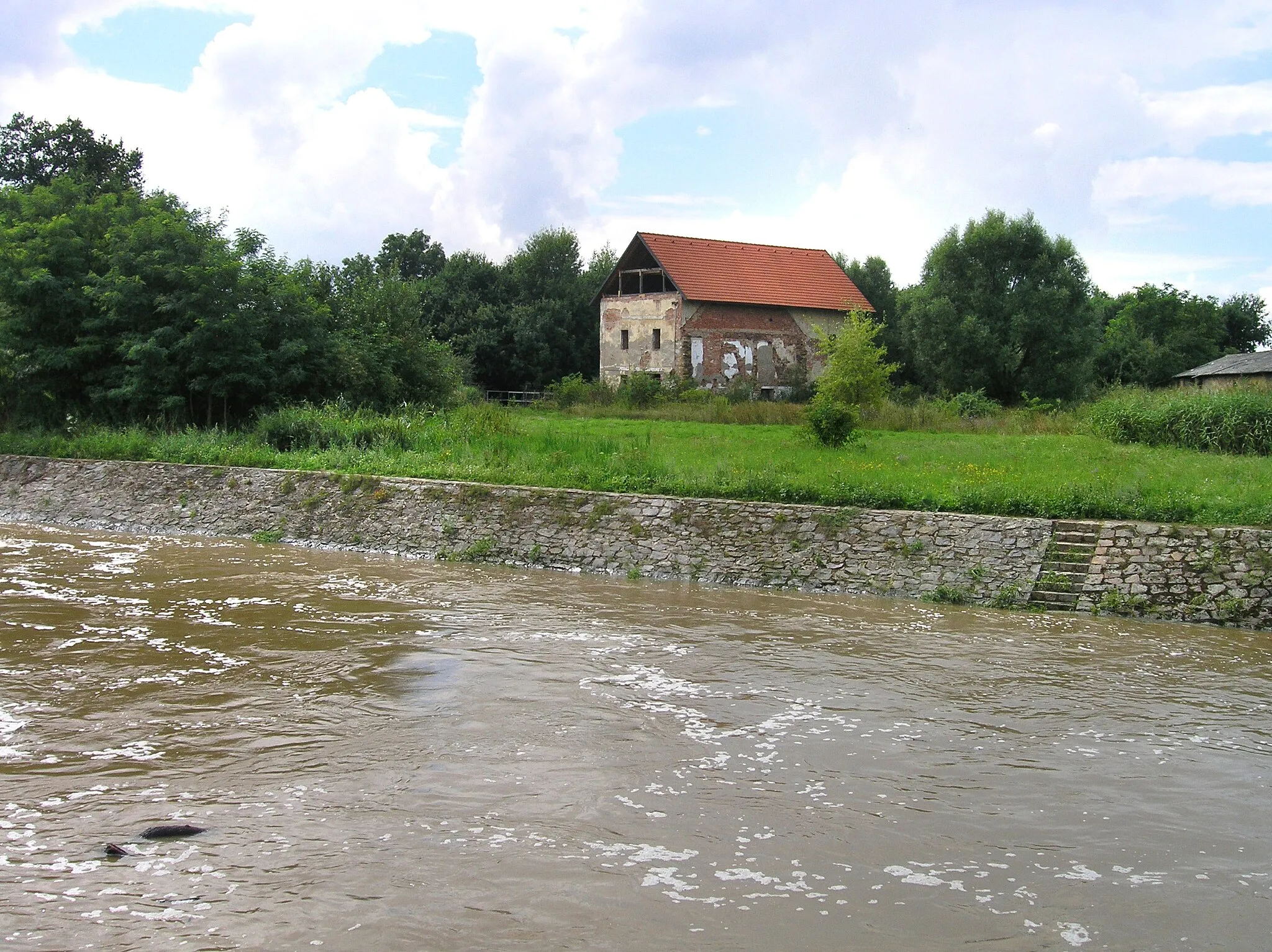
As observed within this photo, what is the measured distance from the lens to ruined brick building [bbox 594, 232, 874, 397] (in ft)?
149

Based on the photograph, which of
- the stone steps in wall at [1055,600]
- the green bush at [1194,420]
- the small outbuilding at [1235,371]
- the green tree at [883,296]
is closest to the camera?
the stone steps in wall at [1055,600]

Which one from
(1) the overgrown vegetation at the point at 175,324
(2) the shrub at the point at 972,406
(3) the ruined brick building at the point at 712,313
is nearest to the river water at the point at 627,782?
(1) the overgrown vegetation at the point at 175,324

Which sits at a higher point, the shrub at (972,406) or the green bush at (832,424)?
the shrub at (972,406)

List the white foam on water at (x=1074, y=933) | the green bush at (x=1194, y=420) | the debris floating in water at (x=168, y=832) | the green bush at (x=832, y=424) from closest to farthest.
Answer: the white foam on water at (x=1074, y=933) → the debris floating in water at (x=168, y=832) → the green bush at (x=1194, y=420) → the green bush at (x=832, y=424)

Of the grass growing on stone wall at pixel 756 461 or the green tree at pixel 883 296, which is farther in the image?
the green tree at pixel 883 296

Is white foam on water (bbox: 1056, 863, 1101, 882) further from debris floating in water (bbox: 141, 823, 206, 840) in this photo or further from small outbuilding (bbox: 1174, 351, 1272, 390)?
small outbuilding (bbox: 1174, 351, 1272, 390)

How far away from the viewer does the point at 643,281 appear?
1873 inches

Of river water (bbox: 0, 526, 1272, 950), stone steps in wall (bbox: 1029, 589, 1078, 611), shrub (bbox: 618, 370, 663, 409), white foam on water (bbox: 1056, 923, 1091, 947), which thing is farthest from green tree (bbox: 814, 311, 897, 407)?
white foam on water (bbox: 1056, 923, 1091, 947)

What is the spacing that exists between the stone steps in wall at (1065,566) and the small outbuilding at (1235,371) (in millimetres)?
27516

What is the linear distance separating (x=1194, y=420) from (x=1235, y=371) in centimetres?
1942

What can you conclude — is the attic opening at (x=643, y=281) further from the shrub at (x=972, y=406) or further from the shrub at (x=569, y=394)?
the shrub at (x=972, y=406)

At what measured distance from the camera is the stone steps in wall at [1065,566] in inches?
560

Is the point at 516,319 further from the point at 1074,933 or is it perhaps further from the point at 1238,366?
the point at 1074,933

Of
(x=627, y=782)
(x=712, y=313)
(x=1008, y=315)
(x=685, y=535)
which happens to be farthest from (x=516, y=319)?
(x=627, y=782)
